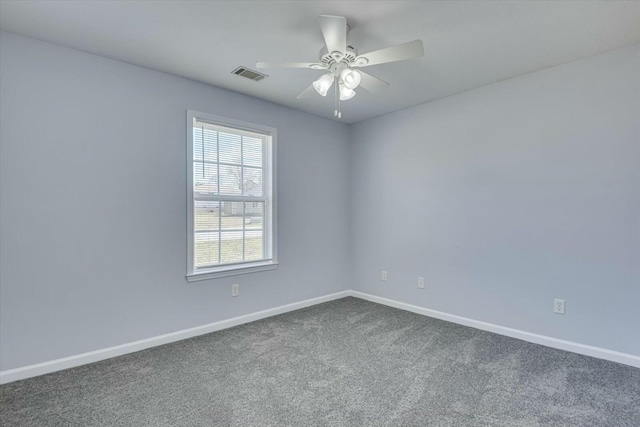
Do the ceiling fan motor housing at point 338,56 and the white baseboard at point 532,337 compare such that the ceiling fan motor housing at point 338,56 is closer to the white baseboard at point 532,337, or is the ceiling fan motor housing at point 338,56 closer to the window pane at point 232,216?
the window pane at point 232,216

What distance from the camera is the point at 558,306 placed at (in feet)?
9.05

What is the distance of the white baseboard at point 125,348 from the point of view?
226 centimetres

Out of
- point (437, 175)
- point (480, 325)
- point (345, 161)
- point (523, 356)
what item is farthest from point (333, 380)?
point (345, 161)

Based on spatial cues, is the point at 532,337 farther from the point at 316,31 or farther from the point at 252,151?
the point at 252,151

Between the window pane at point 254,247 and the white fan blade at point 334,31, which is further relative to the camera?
the window pane at point 254,247

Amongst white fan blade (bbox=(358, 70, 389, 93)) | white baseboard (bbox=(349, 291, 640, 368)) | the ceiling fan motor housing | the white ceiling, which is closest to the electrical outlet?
white baseboard (bbox=(349, 291, 640, 368))

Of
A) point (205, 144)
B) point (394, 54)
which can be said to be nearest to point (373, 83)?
point (394, 54)

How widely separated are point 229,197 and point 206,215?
31 cm

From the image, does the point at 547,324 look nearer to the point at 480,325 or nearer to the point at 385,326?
the point at 480,325

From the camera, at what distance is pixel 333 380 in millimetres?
2256

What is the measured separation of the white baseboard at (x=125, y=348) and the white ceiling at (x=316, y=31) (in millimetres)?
2378

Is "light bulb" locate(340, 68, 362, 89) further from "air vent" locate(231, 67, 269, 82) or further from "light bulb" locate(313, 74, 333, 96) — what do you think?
"air vent" locate(231, 67, 269, 82)

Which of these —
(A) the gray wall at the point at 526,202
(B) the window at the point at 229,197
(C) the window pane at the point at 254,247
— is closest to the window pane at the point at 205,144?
(B) the window at the point at 229,197

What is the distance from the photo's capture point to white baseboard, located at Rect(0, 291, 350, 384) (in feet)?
7.41
